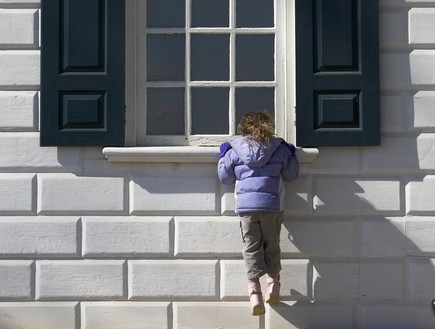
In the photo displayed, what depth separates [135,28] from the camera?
7.23 m

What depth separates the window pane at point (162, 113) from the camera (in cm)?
727

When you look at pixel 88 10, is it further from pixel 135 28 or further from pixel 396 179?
pixel 396 179

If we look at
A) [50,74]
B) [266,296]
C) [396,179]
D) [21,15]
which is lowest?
[266,296]

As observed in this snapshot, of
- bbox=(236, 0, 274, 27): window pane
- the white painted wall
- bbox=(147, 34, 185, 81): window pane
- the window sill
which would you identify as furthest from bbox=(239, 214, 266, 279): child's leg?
bbox=(236, 0, 274, 27): window pane

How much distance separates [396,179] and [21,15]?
299cm

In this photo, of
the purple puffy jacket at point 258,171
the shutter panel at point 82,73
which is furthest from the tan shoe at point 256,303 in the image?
the shutter panel at point 82,73

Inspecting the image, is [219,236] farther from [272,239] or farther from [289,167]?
[289,167]

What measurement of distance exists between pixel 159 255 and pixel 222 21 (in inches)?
71.2

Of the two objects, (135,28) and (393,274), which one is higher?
(135,28)

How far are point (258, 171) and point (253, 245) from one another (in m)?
0.52

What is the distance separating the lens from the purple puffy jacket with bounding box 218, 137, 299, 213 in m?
6.75

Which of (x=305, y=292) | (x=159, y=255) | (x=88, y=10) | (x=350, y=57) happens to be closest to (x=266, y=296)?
(x=305, y=292)

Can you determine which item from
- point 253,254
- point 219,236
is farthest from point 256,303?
point 219,236

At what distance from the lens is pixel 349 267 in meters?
7.07
